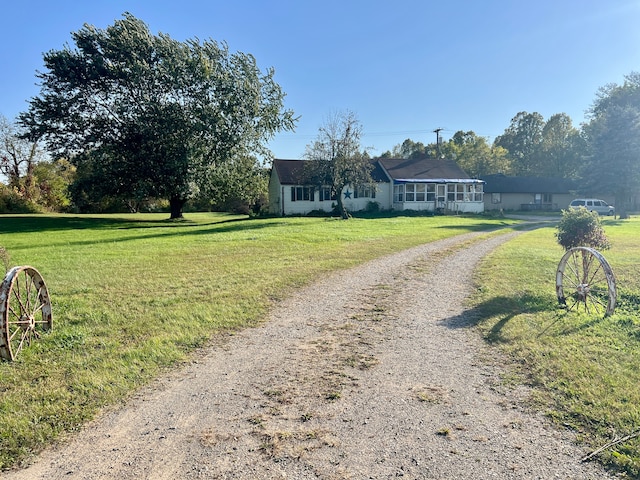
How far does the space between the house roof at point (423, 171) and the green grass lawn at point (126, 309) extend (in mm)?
23216

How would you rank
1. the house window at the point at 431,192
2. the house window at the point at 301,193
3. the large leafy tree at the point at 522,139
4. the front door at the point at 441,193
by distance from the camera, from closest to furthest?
the house window at the point at 301,193 < the house window at the point at 431,192 < the front door at the point at 441,193 < the large leafy tree at the point at 522,139

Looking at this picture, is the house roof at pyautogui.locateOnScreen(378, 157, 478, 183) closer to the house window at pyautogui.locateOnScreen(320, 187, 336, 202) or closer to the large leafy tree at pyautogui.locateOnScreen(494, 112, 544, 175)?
the house window at pyautogui.locateOnScreen(320, 187, 336, 202)

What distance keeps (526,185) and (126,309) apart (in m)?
50.6

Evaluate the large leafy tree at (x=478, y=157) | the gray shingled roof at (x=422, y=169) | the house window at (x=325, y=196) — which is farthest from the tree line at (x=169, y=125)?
Answer: the large leafy tree at (x=478, y=157)

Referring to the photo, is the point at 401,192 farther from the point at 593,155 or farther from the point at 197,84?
the point at 197,84

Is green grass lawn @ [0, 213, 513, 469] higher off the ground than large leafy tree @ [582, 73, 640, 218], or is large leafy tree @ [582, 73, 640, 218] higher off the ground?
large leafy tree @ [582, 73, 640, 218]

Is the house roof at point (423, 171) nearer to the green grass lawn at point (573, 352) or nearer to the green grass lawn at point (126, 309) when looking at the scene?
the green grass lawn at point (126, 309)

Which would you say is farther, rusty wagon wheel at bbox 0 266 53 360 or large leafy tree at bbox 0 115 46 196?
large leafy tree at bbox 0 115 46 196

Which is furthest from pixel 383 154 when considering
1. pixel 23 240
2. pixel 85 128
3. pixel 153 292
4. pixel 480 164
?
pixel 153 292

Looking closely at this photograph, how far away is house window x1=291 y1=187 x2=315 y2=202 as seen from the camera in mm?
34875

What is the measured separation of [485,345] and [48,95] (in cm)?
3203

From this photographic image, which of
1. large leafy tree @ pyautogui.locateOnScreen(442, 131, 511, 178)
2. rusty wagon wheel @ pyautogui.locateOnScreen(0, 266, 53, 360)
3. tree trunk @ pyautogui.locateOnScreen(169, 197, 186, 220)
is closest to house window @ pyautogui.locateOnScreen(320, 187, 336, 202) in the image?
tree trunk @ pyautogui.locateOnScreen(169, 197, 186, 220)

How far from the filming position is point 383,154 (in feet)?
236

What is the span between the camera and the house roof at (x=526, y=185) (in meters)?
47.5
